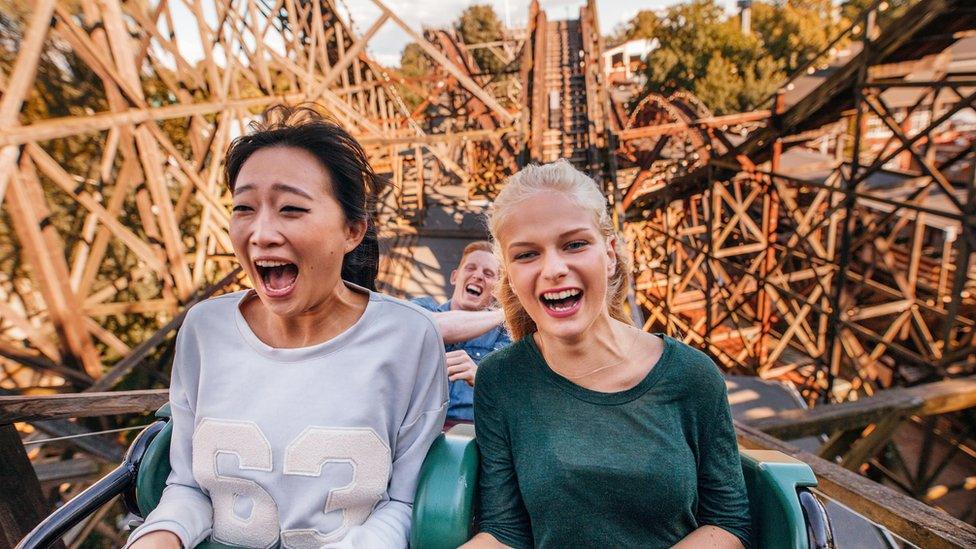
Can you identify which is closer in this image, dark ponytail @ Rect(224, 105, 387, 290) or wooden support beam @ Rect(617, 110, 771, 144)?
dark ponytail @ Rect(224, 105, 387, 290)

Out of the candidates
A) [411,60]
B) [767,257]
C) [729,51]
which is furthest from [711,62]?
[411,60]

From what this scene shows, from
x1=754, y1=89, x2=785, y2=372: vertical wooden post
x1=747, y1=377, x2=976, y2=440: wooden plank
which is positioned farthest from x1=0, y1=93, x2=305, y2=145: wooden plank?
x1=754, y1=89, x2=785, y2=372: vertical wooden post

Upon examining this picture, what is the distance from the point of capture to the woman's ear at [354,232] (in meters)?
1.45

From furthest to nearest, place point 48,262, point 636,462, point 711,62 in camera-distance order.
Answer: point 711,62 < point 48,262 < point 636,462

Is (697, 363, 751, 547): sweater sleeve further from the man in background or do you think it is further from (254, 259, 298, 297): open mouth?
(254, 259, 298, 297): open mouth

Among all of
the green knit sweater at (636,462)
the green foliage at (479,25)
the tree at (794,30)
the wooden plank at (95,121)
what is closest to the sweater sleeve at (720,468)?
the green knit sweater at (636,462)

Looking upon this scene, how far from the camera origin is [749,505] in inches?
55.4

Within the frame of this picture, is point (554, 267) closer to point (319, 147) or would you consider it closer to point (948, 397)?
point (319, 147)

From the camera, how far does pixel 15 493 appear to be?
6.86 feet

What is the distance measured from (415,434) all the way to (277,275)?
56 centimetres

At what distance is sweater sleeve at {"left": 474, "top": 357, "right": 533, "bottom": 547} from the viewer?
1.40m

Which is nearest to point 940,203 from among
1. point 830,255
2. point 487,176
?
point 830,255

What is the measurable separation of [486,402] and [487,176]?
10.4m

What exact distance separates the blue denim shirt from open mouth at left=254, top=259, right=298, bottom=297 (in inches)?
33.0
